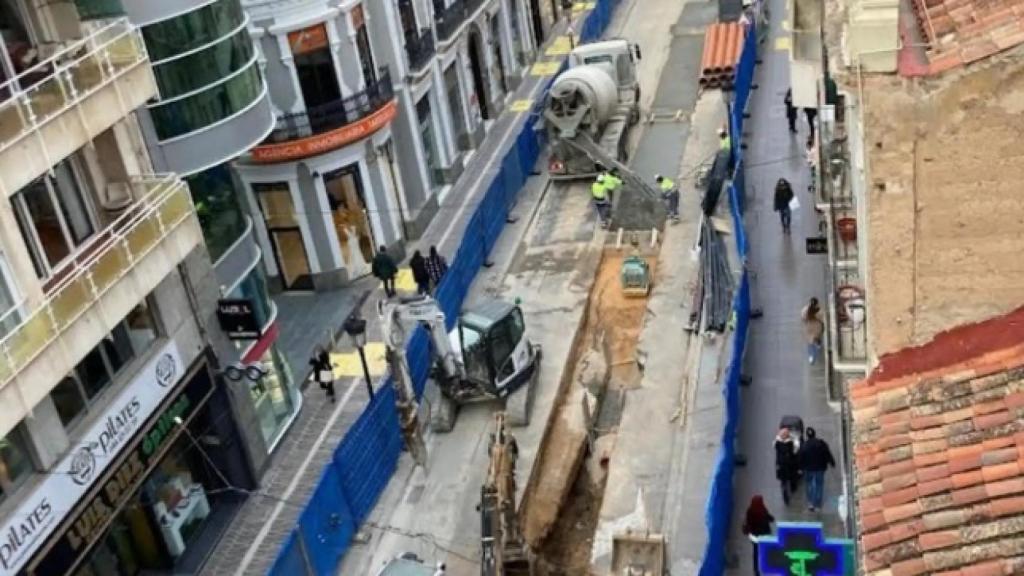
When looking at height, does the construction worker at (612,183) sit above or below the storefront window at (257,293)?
below

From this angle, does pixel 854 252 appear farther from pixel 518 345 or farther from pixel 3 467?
pixel 3 467

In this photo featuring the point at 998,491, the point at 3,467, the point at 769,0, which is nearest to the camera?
the point at 998,491

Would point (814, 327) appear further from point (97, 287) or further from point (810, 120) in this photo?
point (97, 287)

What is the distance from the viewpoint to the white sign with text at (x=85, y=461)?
17906 millimetres

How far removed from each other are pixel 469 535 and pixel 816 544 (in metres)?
8.36

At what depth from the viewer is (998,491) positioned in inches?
398

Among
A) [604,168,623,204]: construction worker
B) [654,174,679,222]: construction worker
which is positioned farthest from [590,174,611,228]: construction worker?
[654,174,679,222]: construction worker

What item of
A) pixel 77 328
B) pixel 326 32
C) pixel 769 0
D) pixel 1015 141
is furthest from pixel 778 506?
pixel 769 0

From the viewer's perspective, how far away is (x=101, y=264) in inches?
755

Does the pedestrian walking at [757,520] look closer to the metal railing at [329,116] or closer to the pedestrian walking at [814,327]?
the pedestrian walking at [814,327]

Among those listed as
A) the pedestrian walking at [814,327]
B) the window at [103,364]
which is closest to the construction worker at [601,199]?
the pedestrian walking at [814,327]

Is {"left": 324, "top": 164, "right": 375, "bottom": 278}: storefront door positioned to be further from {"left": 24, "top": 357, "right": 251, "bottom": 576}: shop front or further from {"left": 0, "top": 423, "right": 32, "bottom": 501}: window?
{"left": 0, "top": 423, "right": 32, "bottom": 501}: window

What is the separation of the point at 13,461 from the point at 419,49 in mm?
20917

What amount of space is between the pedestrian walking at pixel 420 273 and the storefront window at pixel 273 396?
16.5 ft
